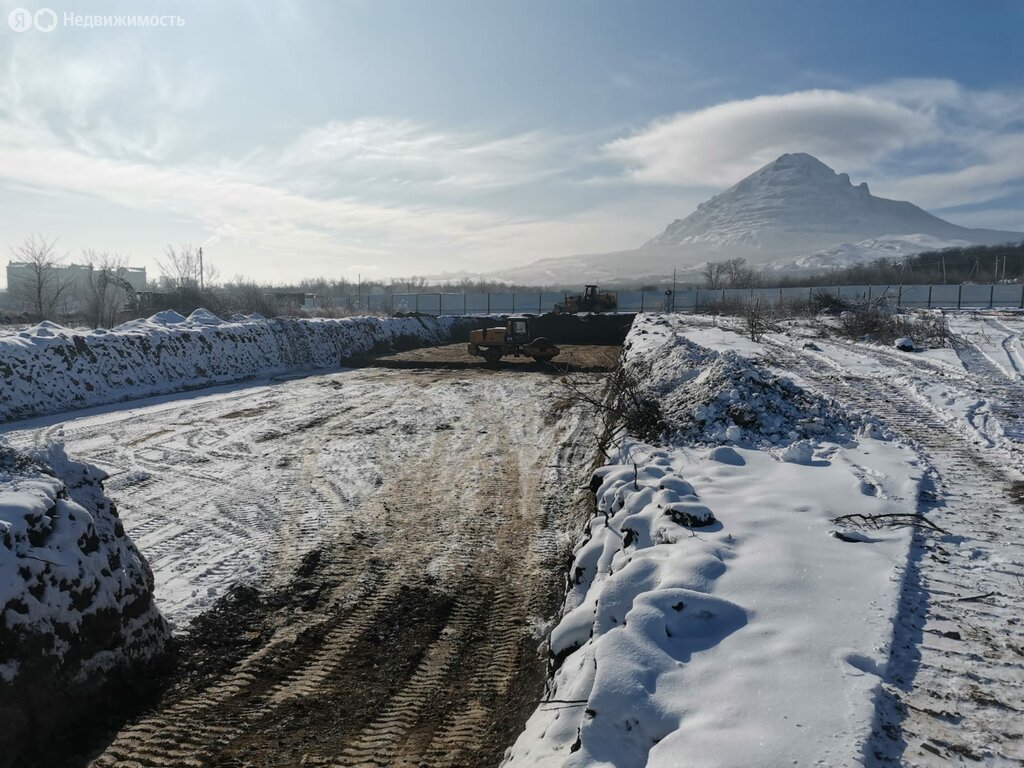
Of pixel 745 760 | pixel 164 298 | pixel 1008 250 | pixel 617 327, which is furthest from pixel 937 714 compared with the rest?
pixel 1008 250

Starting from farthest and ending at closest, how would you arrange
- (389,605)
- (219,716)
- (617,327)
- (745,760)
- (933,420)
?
(617,327)
(933,420)
(389,605)
(219,716)
(745,760)

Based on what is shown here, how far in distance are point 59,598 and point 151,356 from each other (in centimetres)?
1551

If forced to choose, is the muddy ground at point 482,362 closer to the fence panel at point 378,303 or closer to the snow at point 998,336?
the snow at point 998,336

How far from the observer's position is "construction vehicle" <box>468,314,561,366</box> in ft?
72.9

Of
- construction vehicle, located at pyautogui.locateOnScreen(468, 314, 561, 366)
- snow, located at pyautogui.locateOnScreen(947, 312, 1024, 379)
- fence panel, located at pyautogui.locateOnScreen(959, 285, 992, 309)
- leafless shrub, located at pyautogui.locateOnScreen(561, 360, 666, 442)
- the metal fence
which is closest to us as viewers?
leafless shrub, located at pyautogui.locateOnScreen(561, 360, 666, 442)

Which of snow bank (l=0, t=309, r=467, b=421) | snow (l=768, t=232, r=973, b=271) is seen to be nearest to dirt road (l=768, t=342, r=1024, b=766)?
snow bank (l=0, t=309, r=467, b=421)

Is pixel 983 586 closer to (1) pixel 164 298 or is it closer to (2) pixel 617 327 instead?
(2) pixel 617 327

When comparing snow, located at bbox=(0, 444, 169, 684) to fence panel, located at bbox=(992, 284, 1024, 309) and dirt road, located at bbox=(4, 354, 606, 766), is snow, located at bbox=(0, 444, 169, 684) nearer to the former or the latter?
dirt road, located at bbox=(4, 354, 606, 766)

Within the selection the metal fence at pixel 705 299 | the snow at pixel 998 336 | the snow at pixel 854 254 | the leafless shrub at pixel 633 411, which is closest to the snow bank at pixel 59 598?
the leafless shrub at pixel 633 411

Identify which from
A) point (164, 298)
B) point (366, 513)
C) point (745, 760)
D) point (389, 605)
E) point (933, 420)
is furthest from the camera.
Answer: point (164, 298)

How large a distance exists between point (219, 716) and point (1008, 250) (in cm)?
10664

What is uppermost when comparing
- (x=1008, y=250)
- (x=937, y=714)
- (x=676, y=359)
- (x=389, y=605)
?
(x=1008, y=250)

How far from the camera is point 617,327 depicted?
112 ft

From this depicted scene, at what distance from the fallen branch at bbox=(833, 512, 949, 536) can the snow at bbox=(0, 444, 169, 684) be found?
5.23 m
